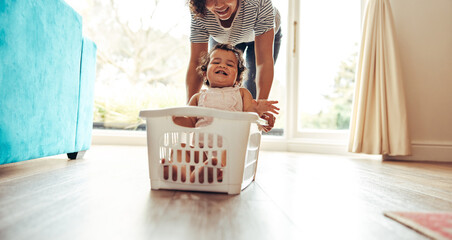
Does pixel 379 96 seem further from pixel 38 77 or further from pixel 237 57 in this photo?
pixel 38 77

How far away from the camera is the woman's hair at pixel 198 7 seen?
1331 mm

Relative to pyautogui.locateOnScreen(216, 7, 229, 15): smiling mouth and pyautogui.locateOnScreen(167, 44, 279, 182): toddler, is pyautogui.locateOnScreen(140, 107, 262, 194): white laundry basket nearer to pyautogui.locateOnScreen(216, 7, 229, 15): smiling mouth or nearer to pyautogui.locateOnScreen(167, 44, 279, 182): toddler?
pyautogui.locateOnScreen(167, 44, 279, 182): toddler

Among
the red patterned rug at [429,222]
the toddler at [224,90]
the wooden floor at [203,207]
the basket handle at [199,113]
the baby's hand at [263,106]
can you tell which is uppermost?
the toddler at [224,90]

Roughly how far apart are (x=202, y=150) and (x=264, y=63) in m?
0.68

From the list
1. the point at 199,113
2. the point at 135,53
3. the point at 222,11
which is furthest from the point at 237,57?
the point at 135,53

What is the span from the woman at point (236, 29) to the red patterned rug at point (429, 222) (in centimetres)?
79

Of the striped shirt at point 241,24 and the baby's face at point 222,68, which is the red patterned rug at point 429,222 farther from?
the striped shirt at point 241,24

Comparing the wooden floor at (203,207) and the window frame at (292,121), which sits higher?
the window frame at (292,121)

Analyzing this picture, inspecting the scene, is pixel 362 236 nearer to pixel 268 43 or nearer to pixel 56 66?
pixel 268 43

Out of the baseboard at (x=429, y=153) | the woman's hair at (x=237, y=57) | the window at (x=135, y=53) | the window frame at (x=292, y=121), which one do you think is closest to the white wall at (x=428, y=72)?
the baseboard at (x=429, y=153)

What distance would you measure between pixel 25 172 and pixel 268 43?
3.68 ft

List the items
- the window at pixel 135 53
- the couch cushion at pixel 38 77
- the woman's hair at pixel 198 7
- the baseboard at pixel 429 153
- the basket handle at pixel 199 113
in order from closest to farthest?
the basket handle at pixel 199 113, the couch cushion at pixel 38 77, the woman's hair at pixel 198 7, the baseboard at pixel 429 153, the window at pixel 135 53

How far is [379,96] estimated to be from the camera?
207 centimetres

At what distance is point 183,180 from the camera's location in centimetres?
87
